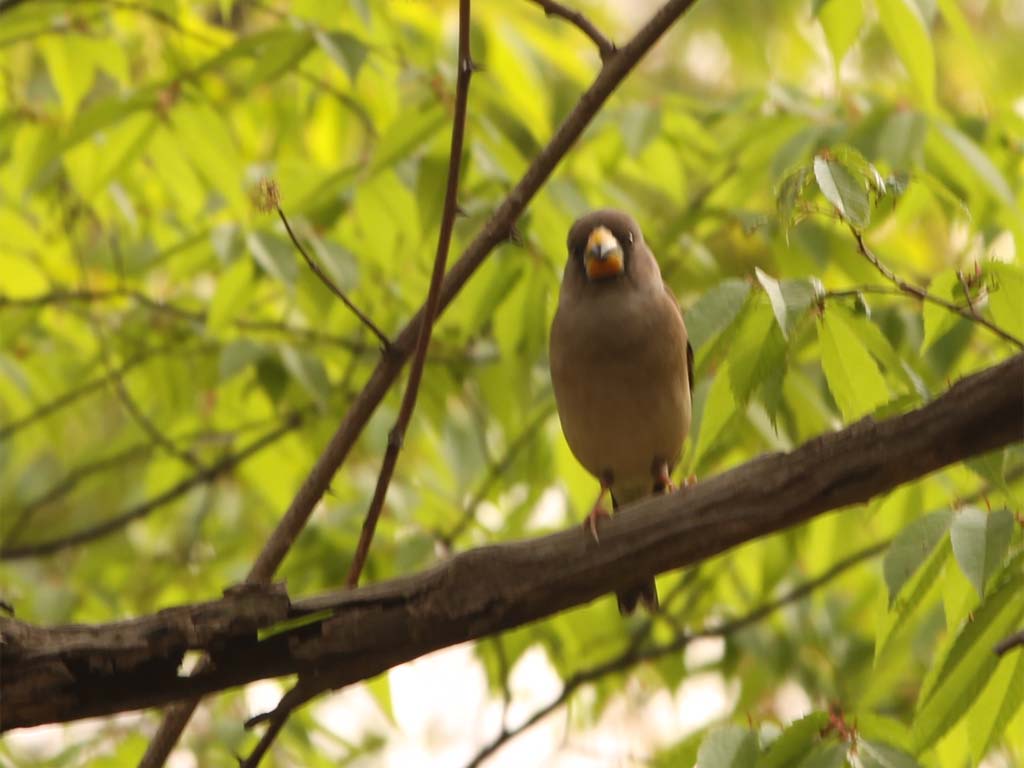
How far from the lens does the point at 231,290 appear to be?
3023 mm

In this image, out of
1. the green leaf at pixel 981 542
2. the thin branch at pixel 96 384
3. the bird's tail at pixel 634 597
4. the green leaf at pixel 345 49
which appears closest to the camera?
the green leaf at pixel 981 542

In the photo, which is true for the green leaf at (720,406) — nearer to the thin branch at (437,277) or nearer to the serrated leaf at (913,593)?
the serrated leaf at (913,593)

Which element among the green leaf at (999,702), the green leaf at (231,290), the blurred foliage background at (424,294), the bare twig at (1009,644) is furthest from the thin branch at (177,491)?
the bare twig at (1009,644)

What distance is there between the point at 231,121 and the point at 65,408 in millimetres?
1013

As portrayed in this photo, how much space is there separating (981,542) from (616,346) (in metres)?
1.22

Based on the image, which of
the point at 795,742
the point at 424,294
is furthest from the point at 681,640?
the point at 795,742

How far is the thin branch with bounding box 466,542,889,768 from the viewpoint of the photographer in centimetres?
333

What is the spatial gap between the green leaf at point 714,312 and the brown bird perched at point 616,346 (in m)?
0.76

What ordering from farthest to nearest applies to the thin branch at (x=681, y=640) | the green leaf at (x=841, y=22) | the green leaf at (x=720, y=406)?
the thin branch at (x=681, y=640)
the green leaf at (x=841, y=22)
the green leaf at (x=720, y=406)

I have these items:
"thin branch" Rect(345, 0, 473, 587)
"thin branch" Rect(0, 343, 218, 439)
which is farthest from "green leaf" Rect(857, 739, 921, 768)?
"thin branch" Rect(0, 343, 218, 439)

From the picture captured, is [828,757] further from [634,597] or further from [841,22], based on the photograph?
[841,22]

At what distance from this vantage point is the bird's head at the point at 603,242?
9.22 feet

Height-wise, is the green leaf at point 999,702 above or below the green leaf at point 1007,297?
below

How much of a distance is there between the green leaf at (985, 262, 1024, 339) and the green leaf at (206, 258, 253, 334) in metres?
1.67
